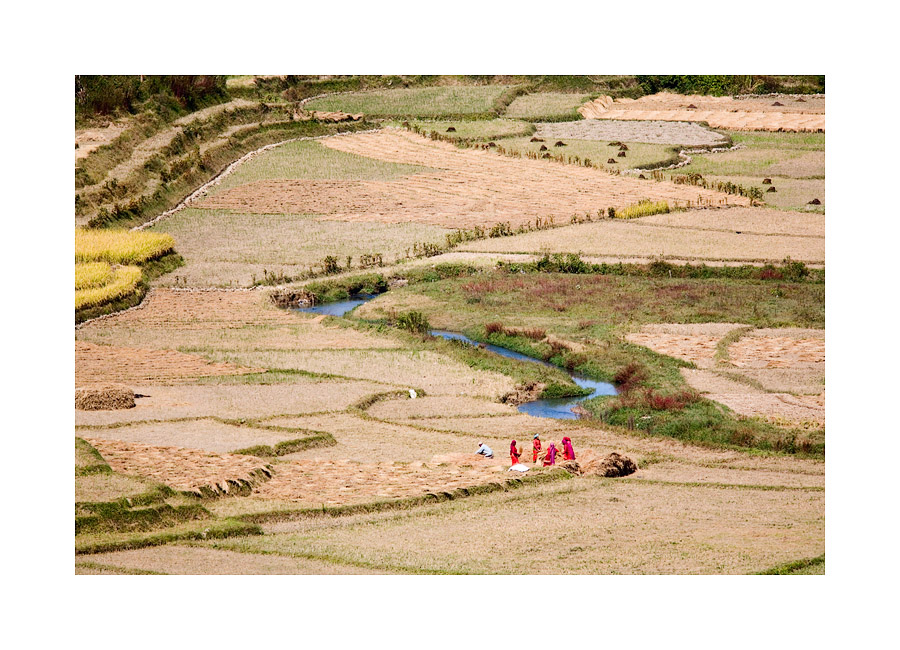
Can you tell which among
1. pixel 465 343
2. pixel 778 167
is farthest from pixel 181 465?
pixel 778 167

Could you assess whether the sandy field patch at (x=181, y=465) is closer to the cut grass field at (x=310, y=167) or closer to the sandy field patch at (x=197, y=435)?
the sandy field patch at (x=197, y=435)

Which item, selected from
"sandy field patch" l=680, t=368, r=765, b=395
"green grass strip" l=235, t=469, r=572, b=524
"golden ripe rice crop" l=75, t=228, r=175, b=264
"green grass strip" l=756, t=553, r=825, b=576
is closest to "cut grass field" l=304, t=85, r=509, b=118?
"golden ripe rice crop" l=75, t=228, r=175, b=264

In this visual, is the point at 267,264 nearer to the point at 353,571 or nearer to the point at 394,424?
the point at 394,424

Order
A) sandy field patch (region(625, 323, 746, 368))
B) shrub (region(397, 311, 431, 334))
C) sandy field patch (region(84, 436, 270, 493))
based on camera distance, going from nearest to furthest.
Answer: sandy field patch (region(84, 436, 270, 493)) → sandy field patch (region(625, 323, 746, 368)) → shrub (region(397, 311, 431, 334))

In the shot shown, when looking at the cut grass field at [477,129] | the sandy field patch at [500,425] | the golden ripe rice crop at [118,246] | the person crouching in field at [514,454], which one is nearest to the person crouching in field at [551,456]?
the person crouching in field at [514,454]

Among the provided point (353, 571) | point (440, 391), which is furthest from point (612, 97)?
point (353, 571)

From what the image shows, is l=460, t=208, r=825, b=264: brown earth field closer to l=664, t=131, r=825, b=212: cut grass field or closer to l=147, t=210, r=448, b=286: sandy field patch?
l=664, t=131, r=825, b=212: cut grass field

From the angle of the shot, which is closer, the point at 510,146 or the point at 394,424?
the point at 394,424
